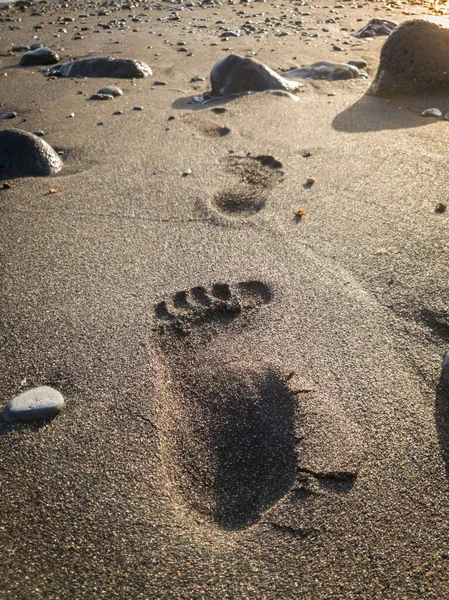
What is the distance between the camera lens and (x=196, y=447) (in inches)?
59.1

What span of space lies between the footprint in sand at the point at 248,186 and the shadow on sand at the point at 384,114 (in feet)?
2.66

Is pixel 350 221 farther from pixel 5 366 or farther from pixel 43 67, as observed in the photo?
pixel 43 67

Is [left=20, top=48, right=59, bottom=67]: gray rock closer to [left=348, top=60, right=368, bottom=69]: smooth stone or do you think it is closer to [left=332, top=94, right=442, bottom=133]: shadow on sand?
[left=348, top=60, right=368, bottom=69]: smooth stone

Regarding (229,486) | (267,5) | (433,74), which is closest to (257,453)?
(229,486)

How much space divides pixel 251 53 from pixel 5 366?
4749 millimetres

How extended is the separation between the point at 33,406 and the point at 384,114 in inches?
128

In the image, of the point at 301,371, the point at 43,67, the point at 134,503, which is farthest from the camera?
the point at 43,67

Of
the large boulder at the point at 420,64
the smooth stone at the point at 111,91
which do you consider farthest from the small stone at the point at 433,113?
the smooth stone at the point at 111,91

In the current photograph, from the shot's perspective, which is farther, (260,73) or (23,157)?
(260,73)

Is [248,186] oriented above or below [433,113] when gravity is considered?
below

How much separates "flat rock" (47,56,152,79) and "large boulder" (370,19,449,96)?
2.18 m

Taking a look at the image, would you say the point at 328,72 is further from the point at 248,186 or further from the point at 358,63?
the point at 248,186

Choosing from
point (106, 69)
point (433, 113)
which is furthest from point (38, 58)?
point (433, 113)

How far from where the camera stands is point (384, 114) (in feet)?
12.3
